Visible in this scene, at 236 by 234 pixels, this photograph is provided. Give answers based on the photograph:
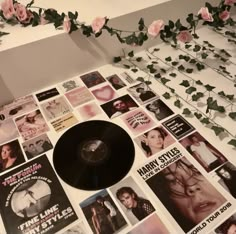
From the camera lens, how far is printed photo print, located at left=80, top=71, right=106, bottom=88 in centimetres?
96

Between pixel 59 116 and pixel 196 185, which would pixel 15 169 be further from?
pixel 196 185

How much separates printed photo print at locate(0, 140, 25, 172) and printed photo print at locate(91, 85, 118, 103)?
0.99ft

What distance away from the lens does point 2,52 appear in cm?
80

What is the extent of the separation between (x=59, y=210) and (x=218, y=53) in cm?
84

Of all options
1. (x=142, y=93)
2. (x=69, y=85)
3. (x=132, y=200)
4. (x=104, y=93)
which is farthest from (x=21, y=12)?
(x=132, y=200)

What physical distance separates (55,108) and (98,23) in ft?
1.03

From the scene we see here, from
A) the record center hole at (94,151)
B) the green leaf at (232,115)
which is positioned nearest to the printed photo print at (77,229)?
the record center hole at (94,151)

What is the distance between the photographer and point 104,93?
92cm

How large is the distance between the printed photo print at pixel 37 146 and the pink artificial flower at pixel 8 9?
0.45m

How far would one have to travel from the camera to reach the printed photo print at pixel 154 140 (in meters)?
0.76

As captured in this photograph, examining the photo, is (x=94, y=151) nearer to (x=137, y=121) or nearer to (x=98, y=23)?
(x=137, y=121)

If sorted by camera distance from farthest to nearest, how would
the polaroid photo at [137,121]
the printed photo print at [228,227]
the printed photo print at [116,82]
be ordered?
the printed photo print at [116,82] < the polaroid photo at [137,121] < the printed photo print at [228,227]

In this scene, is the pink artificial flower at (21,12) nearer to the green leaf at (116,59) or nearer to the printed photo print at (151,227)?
the green leaf at (116,59)

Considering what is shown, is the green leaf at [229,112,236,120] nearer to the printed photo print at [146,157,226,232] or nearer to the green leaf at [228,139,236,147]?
the green leaf at [228,139,236,147]
